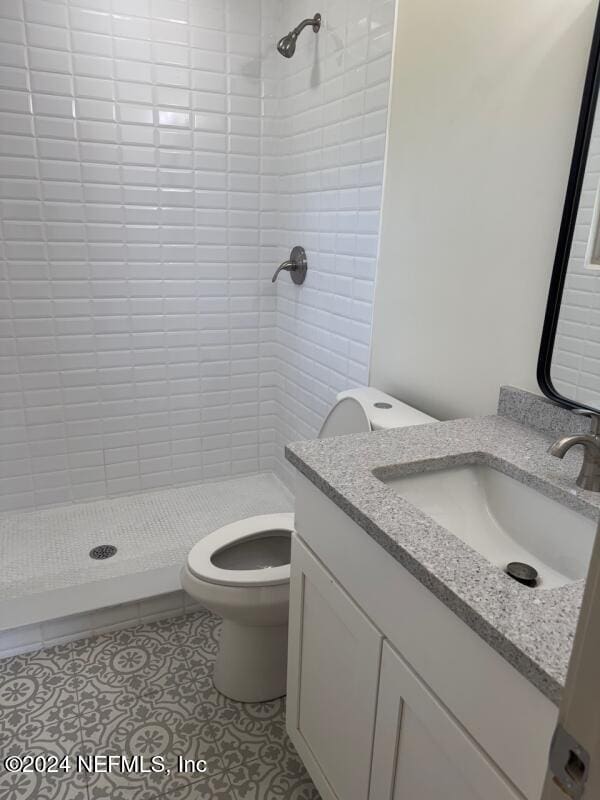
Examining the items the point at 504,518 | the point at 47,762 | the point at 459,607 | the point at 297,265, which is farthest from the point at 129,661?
the point at 297,265

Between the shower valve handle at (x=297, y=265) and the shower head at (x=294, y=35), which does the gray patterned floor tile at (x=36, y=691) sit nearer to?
the shower valve handle at (x=297, y=265)

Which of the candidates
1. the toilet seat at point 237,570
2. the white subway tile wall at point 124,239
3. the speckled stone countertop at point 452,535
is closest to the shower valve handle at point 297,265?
the white subway tile wall at point 124,239

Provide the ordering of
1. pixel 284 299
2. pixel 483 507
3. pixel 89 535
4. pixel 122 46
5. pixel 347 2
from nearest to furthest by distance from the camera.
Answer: pixel 483 507 < pixel 347 2 < pixel 122 46 < pixel 89 535 < pixel 284 299

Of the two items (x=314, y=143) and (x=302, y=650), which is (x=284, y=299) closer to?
(x=314, y=143)

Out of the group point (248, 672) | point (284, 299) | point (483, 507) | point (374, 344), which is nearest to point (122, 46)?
point (284, 299)

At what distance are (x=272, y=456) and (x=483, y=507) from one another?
173 centimetres

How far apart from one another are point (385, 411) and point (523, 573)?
62 cm

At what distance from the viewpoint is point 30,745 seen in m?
1.47

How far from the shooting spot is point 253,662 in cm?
161

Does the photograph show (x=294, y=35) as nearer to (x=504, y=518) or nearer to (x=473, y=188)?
(x=473, y=188)

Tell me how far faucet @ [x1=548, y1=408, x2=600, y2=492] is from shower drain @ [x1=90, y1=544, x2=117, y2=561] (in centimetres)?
173

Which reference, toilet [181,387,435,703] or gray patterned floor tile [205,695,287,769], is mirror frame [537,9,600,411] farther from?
gray patterned floor tile [205,695,287,769]

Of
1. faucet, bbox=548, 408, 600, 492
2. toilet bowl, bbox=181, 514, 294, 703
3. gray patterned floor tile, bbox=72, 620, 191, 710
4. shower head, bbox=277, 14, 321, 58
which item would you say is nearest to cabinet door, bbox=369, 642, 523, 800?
faucet, bbox=548, 408, 600, 492

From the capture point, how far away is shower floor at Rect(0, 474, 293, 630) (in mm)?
1890
